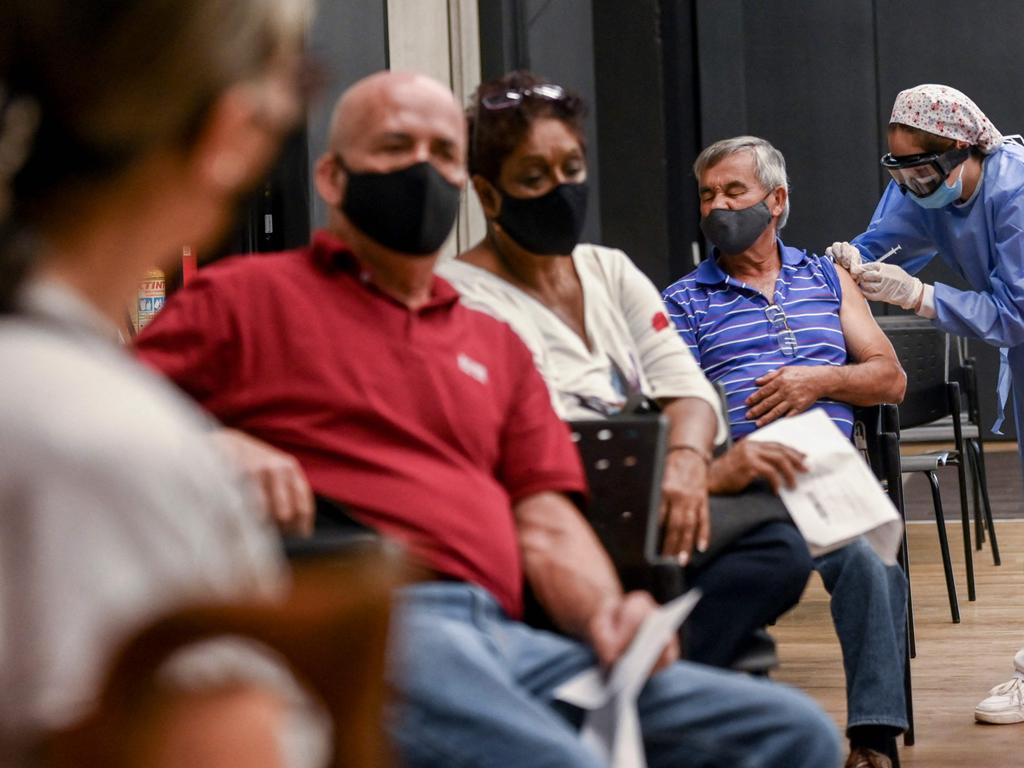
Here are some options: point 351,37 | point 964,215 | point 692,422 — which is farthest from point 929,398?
point 692,422

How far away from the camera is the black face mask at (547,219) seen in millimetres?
2314

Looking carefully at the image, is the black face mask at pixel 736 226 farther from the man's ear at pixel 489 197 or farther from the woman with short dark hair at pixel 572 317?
the man's ear at pixel 489 197

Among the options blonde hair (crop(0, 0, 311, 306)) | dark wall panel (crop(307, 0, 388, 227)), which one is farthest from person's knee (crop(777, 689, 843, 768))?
dark wall panel (crop(307, 0, 388, 227))

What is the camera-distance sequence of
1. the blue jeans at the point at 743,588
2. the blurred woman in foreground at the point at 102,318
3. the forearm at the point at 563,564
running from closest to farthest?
the blurred woman in foreground at the point at 102,318 < the forearm at the point at 563,564 < the blue jeans at the point at 743,588

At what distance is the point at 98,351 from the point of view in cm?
61

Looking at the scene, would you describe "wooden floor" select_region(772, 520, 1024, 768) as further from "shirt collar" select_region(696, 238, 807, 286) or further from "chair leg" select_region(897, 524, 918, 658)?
"shirt collar" select_region(696, 238, 807, 286)

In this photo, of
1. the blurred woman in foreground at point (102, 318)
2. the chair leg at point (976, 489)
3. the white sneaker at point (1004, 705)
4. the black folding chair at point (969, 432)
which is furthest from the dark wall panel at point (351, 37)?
the blurred woman in foreground at point (102, 318)

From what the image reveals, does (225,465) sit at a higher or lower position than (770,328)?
higher

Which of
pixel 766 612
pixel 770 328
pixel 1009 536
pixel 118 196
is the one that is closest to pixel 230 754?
pixel 118 196

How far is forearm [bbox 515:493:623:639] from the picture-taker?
1816 millimetres

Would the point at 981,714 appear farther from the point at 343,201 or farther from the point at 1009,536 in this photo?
the point at 1009,536

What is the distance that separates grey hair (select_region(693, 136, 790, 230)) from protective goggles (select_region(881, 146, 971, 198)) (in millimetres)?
436

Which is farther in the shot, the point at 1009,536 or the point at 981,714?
the point at 1009,536

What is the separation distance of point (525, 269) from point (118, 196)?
1.76 metres
